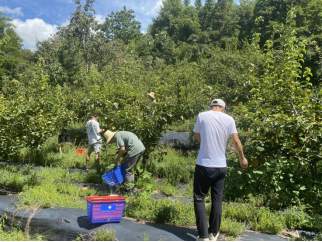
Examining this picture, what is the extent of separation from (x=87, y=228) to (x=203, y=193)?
5.05ft

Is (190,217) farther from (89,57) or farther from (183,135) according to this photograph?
(89,57)

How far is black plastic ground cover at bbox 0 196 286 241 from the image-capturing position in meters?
3.98

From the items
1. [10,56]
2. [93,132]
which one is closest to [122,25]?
[10,56]

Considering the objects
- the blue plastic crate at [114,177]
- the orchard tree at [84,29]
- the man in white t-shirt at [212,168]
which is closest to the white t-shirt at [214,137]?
the man in white t-shirt at [212,168]

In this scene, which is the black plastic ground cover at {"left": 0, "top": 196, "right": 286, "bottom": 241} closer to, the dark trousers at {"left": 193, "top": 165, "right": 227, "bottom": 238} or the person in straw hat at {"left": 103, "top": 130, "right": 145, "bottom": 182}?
the dark trousers at {"left": 193, "top": 165, "right": 227, "bottom": 238}

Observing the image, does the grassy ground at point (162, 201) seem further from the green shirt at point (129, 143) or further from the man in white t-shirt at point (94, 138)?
the man in white t-shirt at point (94, 138)

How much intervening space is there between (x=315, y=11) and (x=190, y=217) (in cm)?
1904

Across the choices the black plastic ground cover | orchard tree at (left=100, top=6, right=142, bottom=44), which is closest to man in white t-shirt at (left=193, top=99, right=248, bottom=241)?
the black plastic ground cover

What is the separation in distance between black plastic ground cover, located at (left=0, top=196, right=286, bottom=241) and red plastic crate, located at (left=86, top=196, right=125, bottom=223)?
0.08m

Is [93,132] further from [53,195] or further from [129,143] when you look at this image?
[53,195]

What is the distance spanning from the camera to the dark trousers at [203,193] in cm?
376

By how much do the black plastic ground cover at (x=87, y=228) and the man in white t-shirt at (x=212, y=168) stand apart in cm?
33

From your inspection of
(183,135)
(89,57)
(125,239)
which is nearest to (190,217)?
(125,239)

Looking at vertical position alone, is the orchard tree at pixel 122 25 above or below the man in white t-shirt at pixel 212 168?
above
